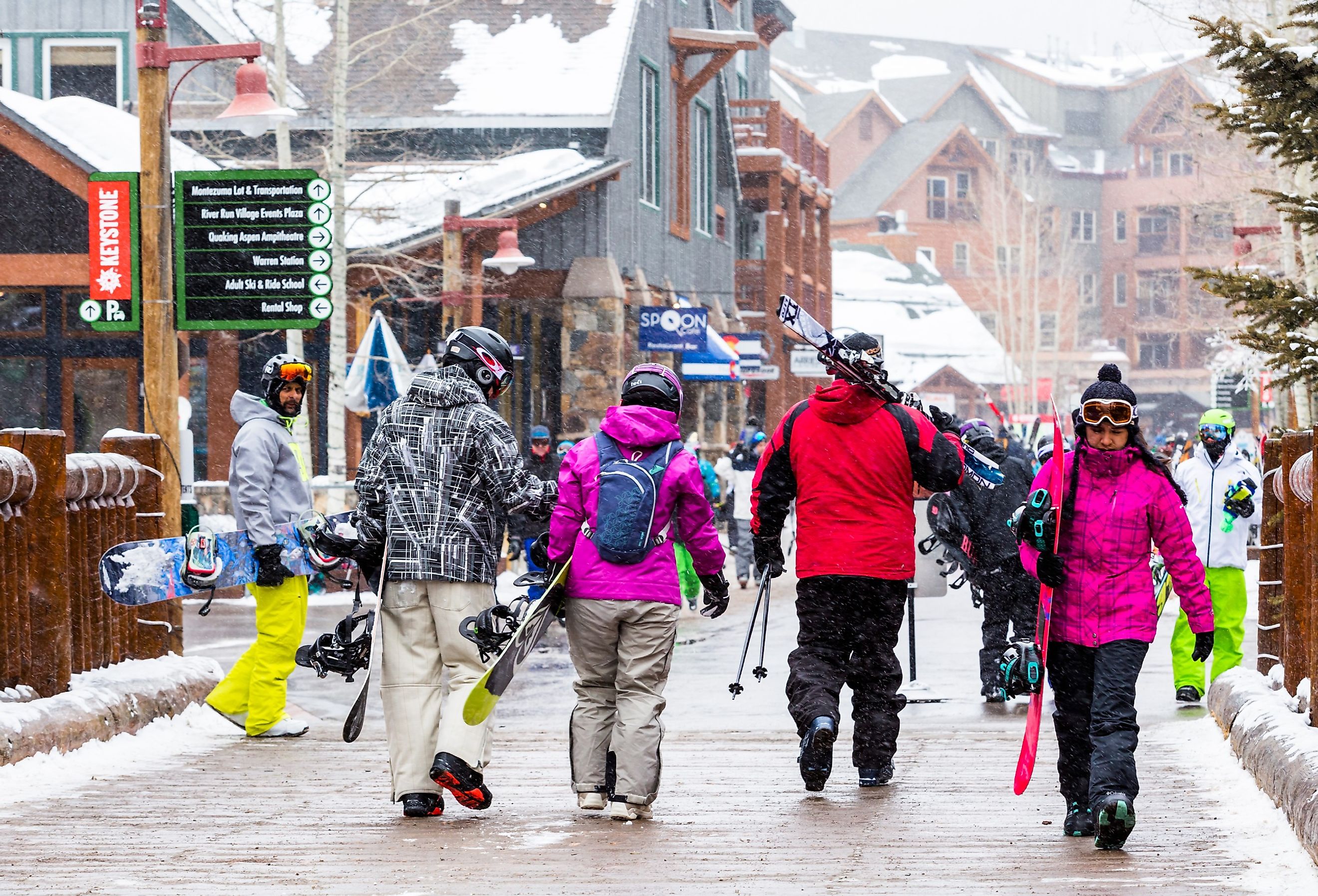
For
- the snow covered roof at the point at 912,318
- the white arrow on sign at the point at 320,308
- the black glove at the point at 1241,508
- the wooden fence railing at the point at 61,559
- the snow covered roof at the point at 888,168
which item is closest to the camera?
the wooden fence railing at the point at 61,559

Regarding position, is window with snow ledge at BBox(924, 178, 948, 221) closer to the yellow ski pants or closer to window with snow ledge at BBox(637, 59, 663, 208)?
window with snow ledge at BBox(637, 59, 663, 208)

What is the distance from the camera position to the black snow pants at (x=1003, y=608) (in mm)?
10867

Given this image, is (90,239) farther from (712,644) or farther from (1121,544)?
(1121,544)

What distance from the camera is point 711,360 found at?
30.3 metres

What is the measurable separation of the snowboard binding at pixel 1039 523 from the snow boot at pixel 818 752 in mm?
Result: 1291

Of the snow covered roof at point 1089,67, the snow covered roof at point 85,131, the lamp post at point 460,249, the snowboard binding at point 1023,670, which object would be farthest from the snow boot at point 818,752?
the snow covered roof at point 1089,67

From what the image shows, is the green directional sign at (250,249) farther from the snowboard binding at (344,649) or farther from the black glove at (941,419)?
the black glove at (941,419)

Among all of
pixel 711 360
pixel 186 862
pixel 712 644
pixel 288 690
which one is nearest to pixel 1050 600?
pixel 186 862

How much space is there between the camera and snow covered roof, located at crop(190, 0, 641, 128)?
2650 cm

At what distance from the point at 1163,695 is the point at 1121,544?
5397 mm

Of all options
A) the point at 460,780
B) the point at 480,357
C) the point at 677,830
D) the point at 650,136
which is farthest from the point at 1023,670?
the point at 650,136

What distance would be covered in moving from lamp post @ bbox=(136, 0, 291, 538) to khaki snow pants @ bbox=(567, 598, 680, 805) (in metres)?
4.53

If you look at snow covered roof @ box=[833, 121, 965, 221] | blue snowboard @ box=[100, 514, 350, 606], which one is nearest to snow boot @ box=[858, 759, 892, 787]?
blue snowboard @ box=[100, 514, 350, 606]

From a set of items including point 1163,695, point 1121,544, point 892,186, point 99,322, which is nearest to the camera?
point 1121,544
